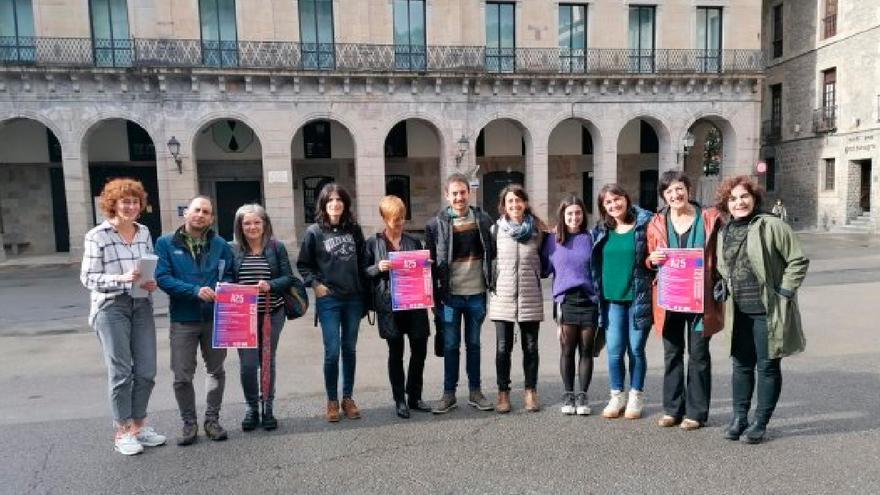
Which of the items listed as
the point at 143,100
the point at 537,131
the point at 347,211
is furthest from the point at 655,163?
the point at 347,211

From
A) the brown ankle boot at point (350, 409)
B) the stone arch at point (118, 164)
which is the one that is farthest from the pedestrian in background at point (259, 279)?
the stone arch at point (118, 164)

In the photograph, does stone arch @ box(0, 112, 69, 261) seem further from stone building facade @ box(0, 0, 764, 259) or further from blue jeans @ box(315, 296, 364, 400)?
blue jeans @ box(315, 296, 364, 400)

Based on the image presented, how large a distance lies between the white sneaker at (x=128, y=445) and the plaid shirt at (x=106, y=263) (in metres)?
0.93

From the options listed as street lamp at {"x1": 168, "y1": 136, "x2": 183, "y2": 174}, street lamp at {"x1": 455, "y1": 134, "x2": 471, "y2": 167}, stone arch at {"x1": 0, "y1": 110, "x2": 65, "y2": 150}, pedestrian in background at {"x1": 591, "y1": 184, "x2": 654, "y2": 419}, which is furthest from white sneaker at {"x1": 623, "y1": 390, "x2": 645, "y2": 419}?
stone arch at {"x1": 0, "y1": 110, "x2": 65, "y2": 150}

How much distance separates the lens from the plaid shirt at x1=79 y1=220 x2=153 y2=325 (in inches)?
168

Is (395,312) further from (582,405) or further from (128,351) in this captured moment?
(128,351)

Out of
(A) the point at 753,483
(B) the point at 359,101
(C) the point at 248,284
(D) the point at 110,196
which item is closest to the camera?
(A) the point at 753,483

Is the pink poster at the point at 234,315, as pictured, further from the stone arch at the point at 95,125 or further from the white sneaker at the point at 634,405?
the stone arch at the point at 95,125

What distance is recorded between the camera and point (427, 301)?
4.93 metres

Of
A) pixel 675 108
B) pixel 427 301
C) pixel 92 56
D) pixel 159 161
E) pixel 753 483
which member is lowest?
pixel 753 483

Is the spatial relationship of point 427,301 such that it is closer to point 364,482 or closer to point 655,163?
point 364,482

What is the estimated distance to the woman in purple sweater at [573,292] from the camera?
4906 mm

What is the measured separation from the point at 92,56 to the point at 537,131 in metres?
15.8

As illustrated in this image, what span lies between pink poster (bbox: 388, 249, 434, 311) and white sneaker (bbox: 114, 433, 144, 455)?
7.35 feet
